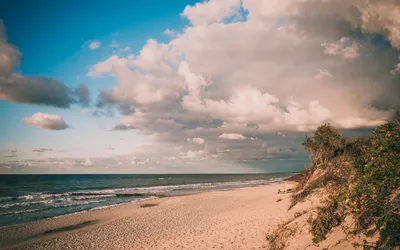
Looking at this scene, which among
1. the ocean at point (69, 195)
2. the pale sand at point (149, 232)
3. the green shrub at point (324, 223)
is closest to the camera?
the green shrub at point (324, 223)

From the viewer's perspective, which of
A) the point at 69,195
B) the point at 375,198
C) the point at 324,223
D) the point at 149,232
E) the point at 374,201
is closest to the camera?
the point at 374,201

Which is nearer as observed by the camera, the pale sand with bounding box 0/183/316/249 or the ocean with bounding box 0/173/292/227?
the pale sand with bounding box 0/183/316/249

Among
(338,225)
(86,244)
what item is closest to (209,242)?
(338,225)

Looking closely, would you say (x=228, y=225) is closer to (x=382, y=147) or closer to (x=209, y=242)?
(x=209, y=242)

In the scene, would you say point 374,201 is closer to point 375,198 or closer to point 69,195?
point 375,198

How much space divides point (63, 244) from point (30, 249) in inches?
66.5

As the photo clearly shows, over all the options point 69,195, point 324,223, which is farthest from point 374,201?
point 69,195

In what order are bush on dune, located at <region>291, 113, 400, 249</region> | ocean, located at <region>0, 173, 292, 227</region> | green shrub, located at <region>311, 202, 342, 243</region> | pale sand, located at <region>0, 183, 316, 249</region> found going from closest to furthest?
bush on dune, located at <region>291, 113, 400, 249</region> < green shrub, located at <region>311, 202, 342, 243</region> < pale sand, located at <region>0, 183, 316, 249</region> < ocean, located at <region>0, 173, 292, 227</region>

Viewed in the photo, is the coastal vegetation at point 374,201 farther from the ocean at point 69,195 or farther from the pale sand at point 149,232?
the ocean at point 69,195

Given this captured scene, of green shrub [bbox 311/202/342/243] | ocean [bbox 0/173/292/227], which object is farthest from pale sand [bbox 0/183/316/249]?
ocean [bbox 0/173/292/227]

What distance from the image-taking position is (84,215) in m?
22.2

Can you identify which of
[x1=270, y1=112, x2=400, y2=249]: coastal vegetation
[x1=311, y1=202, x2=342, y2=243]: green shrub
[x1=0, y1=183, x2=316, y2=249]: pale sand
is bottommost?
[x1=0, y1=183, x2=316, y2=249]: pale sand

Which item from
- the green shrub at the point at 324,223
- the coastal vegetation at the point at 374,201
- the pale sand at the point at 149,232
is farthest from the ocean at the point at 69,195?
the coastal vegetation at the point at 374,201

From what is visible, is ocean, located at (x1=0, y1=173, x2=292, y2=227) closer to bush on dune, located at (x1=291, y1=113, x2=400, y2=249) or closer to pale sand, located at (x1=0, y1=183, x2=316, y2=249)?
pale sand, located at (x1=0, y1=183, x2=316, y2=249)
